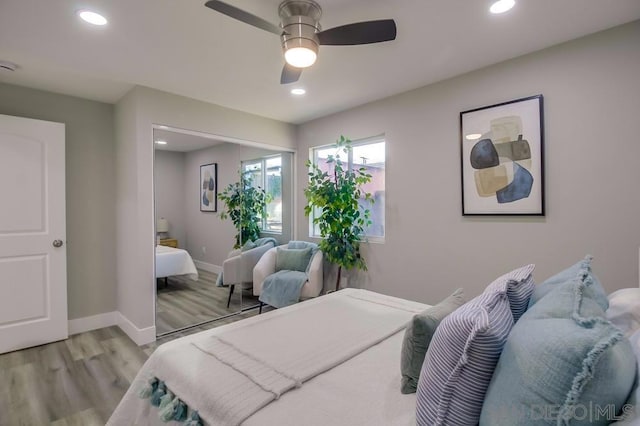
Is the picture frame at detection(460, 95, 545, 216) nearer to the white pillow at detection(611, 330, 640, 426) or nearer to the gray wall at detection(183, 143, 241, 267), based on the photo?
the white pillow at detection(611, 330, 640, 426)

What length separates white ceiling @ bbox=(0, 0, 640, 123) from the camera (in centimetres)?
188

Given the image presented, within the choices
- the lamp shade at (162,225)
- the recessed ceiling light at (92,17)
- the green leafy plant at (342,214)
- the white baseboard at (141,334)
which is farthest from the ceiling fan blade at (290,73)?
the white baseboard at (141,334)

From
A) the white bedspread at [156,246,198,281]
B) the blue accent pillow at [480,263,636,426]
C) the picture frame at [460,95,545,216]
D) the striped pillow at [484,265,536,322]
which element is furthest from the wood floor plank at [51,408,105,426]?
the picture frame at [460,95,545,216]

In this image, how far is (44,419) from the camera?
1962 mm

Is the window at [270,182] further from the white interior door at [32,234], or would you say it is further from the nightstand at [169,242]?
the white interior door at [32,234]

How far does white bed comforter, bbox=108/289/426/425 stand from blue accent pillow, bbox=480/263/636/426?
393 millimetres

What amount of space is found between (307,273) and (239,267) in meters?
0.88

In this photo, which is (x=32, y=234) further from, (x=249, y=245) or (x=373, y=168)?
(x=373, y=168)

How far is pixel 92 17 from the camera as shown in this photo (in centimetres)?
195

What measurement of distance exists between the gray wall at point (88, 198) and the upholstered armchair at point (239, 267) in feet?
4.07

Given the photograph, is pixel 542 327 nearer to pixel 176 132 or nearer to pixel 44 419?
pixel 44 419

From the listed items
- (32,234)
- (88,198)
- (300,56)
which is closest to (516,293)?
(300,56)

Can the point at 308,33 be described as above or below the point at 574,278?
above

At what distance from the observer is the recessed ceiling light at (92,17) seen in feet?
6.26
